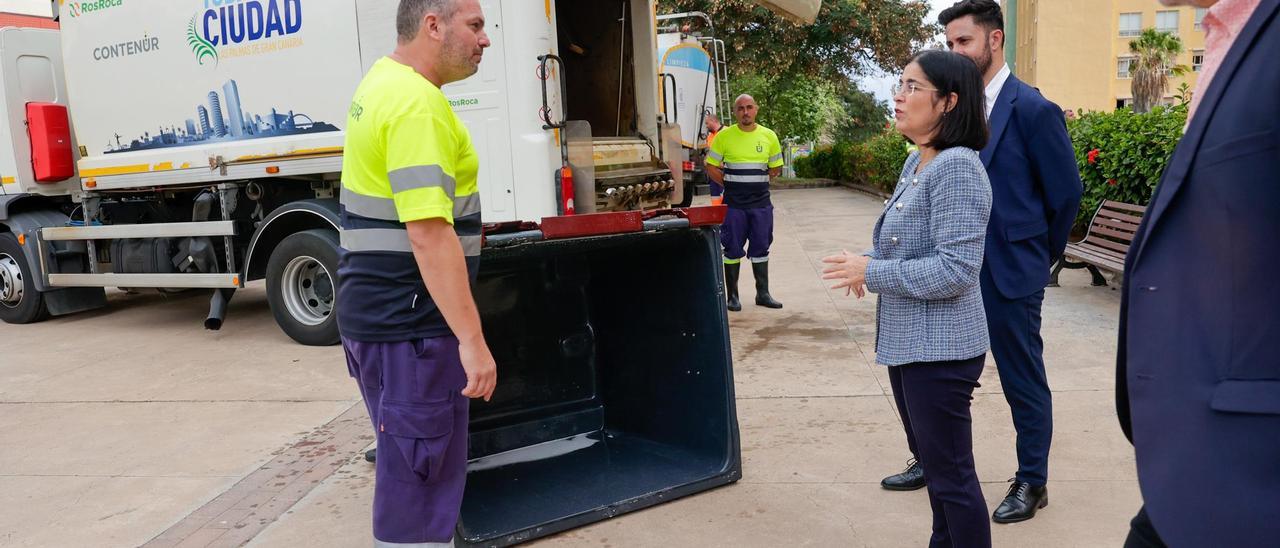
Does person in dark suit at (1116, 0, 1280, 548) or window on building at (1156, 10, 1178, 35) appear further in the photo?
window on building at (1156, 10, 1178, 35)

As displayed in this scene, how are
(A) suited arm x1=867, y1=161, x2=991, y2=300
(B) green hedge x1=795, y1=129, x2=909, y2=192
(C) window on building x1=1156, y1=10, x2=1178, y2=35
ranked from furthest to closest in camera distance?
(C) window on building x1=1156, y1=10, x2=1178, y2=35, (B) green hedge x1=795, y1=129, x2=909, y2=192, (A) suited arm x1=867, y1=161, x2=991, y2=300

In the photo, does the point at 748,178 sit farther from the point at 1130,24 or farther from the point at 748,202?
the point at 1130,24

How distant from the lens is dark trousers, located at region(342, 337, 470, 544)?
2.58m

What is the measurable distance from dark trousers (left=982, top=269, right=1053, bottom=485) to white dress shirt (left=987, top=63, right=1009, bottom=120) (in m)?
0.63

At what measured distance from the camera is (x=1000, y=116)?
3.50 metres

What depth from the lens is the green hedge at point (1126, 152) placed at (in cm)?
859

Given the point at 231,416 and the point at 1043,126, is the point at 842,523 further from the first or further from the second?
the point at 231,416

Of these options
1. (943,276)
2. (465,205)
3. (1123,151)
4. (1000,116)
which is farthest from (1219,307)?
(1123,151)

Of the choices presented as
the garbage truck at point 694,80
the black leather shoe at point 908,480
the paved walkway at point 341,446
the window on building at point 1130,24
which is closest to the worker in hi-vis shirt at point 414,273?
the paved walkway at point 341,446

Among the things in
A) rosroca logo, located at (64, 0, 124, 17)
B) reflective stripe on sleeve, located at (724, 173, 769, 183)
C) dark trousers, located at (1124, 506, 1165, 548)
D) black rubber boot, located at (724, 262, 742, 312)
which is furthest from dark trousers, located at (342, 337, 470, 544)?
rosroca logo, located at (64, 0, 124, 17)

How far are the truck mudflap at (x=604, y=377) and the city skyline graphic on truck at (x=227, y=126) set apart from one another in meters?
3.33

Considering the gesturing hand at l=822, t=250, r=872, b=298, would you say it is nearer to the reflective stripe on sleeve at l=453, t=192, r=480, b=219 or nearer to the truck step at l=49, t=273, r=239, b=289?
the reflective stripe on sleeve at l=453, t=192, r=480, b=219

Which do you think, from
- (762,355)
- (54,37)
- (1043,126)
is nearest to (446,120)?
(1043,126)

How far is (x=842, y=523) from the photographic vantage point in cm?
364
